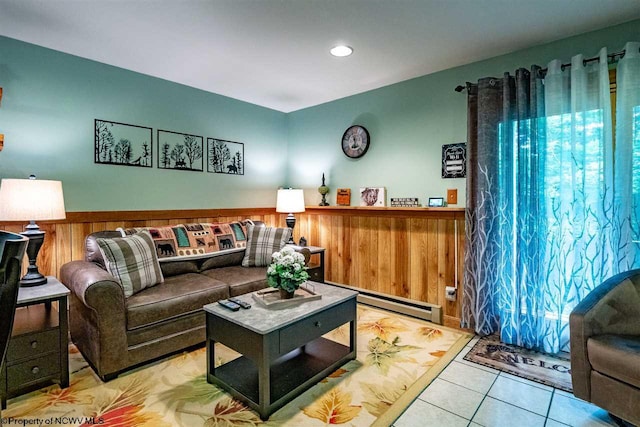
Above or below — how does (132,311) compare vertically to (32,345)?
above

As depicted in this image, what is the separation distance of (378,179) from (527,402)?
2.33m

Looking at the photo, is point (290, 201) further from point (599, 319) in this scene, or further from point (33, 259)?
point (599, 319)

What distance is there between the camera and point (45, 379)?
2020 millimetres

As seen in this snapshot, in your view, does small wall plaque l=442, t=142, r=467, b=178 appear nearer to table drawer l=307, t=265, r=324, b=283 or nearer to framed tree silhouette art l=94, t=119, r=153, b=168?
table drawer l=307, t=265, r=324, b=283

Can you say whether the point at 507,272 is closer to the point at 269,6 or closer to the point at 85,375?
the point at 269,6

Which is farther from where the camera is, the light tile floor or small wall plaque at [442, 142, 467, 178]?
small wall plaque at [442, 142, 467, 178]

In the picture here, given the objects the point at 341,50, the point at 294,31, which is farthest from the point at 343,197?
the point at 294,31

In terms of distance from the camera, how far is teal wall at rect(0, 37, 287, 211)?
8.46ft

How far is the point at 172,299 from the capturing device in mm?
2422

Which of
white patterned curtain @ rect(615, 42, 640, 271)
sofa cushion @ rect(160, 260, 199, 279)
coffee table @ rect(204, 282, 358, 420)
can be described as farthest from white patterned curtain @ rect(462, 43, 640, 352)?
sofa cushion @ rect(160, 260, 199, 279)

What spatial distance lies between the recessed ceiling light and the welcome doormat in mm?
2525

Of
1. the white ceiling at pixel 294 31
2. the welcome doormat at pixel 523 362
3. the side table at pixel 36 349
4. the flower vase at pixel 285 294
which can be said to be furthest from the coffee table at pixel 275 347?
the white ceiling at pixel 294 31

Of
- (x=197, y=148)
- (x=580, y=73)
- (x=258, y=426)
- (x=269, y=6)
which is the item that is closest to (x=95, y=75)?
(x=197, y=148)

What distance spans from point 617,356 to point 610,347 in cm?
5
